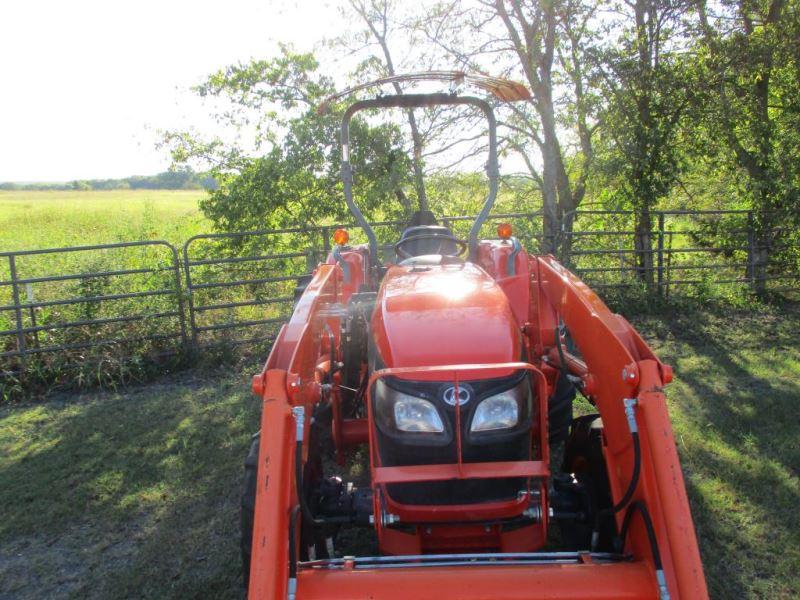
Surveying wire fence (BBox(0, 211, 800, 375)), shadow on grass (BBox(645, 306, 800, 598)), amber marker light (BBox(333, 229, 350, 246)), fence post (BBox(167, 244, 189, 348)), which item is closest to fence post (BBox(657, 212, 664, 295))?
wire fence (BBox(0, 211, 800, 375))

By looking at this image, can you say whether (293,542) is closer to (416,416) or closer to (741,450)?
(416,416)

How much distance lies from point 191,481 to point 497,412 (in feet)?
8.86

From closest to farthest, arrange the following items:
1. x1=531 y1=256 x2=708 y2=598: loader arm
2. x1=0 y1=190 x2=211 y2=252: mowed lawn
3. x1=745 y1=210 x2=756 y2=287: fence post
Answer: x1=531 y1=256 x2=708 y2=598: loader arm < x1=745 y1=210 x2=756 y2=287: fence post < x1=0 y1=190 x2=211 y2=252: mowed lawn

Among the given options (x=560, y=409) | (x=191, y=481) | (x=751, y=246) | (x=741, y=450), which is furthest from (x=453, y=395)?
(x=751, y=246)

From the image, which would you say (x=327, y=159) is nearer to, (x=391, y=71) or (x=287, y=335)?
(x=391, y=71)

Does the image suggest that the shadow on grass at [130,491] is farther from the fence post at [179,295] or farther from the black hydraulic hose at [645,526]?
the black hydraulic hose at [645,526]

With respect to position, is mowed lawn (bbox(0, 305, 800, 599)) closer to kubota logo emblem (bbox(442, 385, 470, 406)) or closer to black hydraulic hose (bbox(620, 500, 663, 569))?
black hydraulic hose (bbox(620, 500, 663, 569))

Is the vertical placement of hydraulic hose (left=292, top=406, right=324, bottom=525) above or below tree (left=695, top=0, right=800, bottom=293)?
below

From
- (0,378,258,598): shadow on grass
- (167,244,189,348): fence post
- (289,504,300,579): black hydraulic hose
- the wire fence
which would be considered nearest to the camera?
(289,504,300,579): black hydraulic hose

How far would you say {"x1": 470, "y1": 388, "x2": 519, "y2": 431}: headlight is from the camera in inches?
96.7

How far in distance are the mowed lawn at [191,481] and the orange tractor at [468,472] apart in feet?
2.92

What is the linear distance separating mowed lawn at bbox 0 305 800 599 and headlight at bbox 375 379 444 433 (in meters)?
1.40

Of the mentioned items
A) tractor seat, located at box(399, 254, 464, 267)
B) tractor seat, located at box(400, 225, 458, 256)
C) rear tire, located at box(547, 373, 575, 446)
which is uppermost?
tractor seat, located at box(400, 225, 458, 256)

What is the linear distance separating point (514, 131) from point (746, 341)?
453cm
